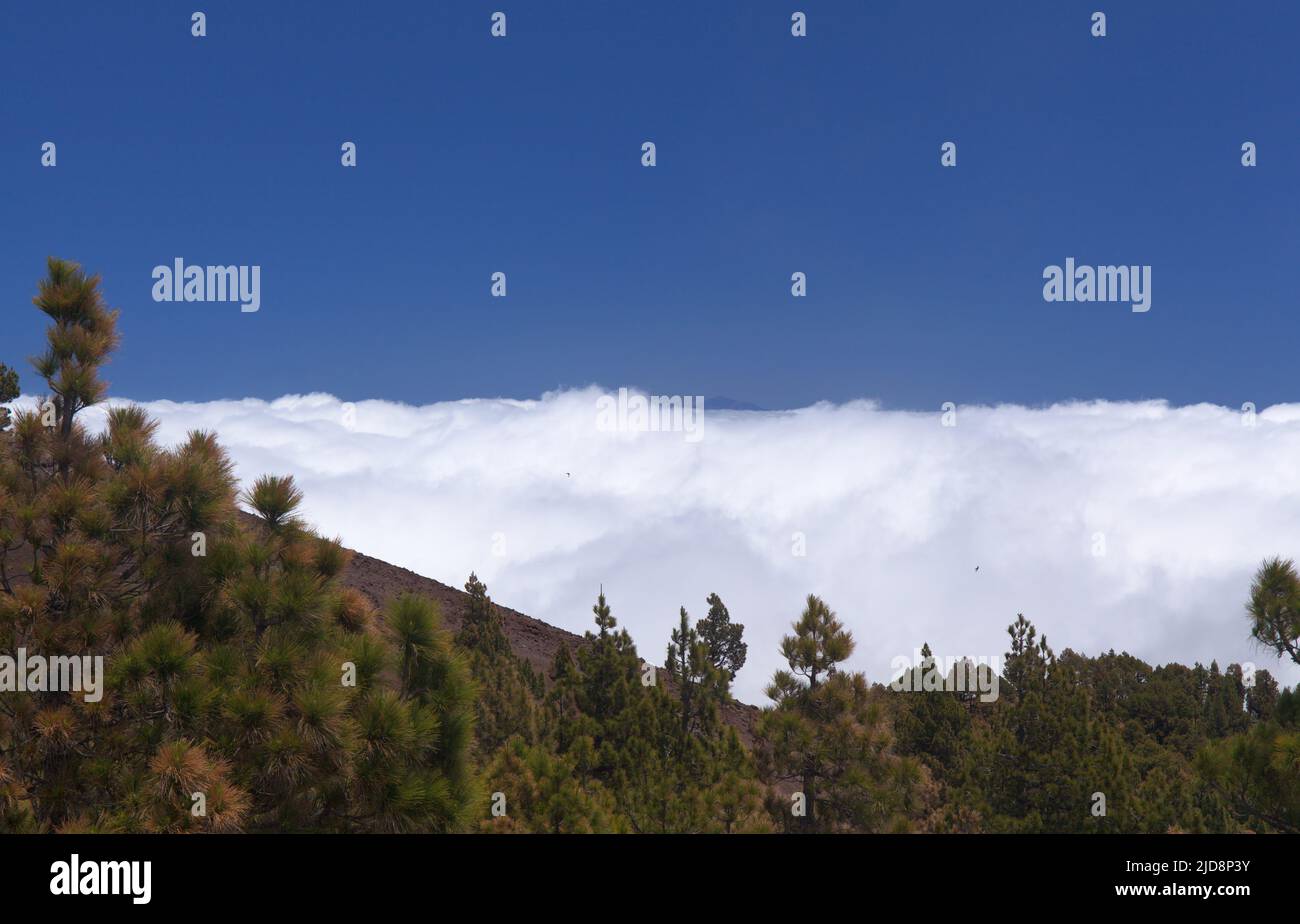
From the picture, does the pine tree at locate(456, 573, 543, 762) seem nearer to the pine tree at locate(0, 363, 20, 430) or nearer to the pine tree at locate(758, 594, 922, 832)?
the pine tree at locate(758, 594, 922, 832)

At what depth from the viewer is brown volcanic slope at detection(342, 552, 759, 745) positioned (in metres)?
40.4

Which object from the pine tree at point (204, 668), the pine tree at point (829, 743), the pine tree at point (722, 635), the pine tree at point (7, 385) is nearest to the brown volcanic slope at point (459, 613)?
the pine tree at point (722, 635)

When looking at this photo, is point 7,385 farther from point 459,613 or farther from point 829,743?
point 829,743

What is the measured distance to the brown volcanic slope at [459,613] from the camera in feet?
132

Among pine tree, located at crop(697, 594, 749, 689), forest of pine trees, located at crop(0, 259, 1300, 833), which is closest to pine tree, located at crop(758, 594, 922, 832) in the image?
forest of pine trees, located at crop(0, 259, 1300, 833)

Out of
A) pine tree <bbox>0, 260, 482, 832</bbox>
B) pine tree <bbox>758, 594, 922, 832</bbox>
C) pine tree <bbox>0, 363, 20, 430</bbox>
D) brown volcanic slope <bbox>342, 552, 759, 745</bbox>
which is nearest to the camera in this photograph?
pine tree <bbox>0, 260, 482, 832</bbox>

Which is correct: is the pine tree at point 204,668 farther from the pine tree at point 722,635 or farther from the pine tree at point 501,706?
the pine tree at point 722,635

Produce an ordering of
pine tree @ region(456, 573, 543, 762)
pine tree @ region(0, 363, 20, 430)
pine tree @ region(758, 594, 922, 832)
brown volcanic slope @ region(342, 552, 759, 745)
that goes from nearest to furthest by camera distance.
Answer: pine tree @ region(758, 594, 922, 832), pine tree @ region(456, 573, 543, 762), pine tree @ region(0, 363, 20, 430), brown volcanic slope @ region(342, 552, 759, 745)

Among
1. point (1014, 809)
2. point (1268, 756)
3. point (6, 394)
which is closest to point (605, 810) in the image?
point (1268, 756)

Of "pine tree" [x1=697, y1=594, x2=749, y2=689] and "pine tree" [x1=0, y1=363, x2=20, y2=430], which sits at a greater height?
"pine tree" [x1=0, y1=363, x2=20, y2=430]

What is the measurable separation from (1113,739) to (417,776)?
668 inches

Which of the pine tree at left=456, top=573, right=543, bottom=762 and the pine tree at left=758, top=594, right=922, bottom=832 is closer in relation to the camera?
the pine tree at left=758, top=594, right=922, bottom=832

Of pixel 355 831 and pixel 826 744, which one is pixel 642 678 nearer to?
pixel 826 744

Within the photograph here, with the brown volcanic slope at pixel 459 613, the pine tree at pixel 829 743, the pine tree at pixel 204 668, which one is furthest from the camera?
the brown volcanic slope at pixel 459 613
